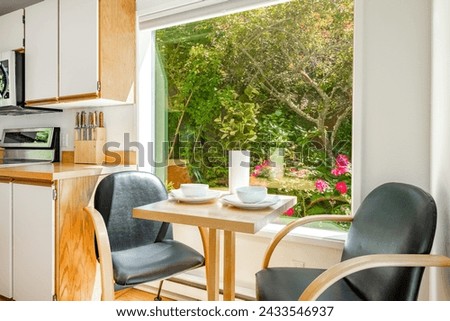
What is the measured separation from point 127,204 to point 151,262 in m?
0.43

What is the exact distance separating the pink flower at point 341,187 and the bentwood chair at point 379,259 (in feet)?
1.41

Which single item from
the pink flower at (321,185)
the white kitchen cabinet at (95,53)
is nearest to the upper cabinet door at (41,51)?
the white kitchen cabinet at (95,53)

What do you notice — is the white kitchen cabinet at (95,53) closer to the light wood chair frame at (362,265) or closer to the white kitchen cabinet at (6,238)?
the white kitchen cabinet at (6,238)

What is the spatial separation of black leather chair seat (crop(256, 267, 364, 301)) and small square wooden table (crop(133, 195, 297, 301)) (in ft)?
0.66

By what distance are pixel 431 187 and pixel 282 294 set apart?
908 mm

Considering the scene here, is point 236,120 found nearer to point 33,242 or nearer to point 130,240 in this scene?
point 130,240

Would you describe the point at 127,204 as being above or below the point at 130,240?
above

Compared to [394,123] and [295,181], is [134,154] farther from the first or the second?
[394,123]

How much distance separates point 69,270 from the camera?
2049mm

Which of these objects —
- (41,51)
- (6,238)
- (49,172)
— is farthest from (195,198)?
(41,51)

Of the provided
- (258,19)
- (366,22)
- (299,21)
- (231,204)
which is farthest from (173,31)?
(231,204)

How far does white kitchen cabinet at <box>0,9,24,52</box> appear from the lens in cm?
265

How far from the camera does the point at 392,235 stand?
1.26 m

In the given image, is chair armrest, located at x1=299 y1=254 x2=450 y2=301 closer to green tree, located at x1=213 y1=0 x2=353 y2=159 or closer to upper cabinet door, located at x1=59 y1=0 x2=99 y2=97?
green tree, located at x1=213 y1=0 x2=353 y2=159
